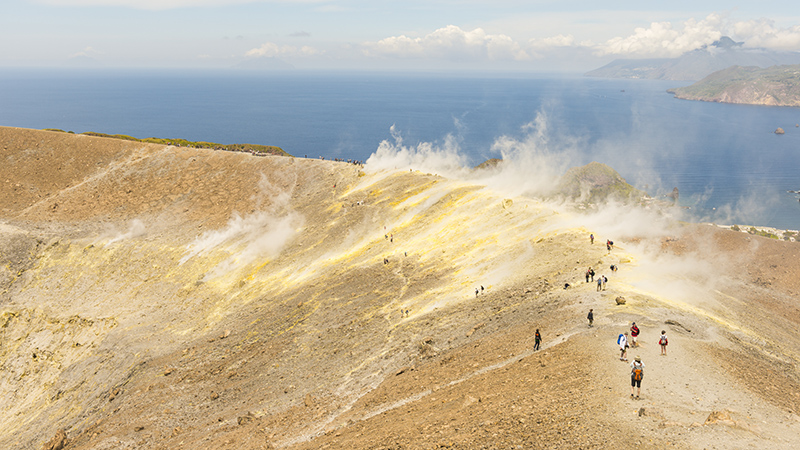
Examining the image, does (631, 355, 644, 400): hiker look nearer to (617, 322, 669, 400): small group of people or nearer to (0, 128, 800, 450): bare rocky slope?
(617, 322, 669, 400): small group of people

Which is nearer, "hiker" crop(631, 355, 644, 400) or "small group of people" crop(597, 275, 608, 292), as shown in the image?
"hiker" crop(631, 355, 644, 400)

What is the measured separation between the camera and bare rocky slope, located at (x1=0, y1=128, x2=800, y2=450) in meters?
20.1

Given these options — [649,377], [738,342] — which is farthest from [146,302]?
[738,342]

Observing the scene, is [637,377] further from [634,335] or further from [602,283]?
[602,283]

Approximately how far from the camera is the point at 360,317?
125 ft

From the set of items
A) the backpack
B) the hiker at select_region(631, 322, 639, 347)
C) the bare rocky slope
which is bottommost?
the bare rocky slope

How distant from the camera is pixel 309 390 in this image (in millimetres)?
30141

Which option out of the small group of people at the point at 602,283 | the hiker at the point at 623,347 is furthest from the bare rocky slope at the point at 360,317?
the small group of people at the point at 602,283

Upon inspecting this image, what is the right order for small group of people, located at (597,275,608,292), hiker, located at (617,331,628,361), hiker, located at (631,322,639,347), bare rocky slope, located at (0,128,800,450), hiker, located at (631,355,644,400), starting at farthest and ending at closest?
small group of people, located at (597,275,608,292)
hiker, located at (631,322,639,347)
hiker, located at (617,331,628,361)
bare rocky slope, located at (0,128,800,450)
hiker, located at (631,355,644,400)

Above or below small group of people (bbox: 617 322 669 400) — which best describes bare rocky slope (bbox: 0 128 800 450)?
below

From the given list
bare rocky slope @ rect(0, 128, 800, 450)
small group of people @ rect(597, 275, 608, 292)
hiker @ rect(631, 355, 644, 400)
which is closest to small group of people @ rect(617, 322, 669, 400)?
hiker @ rect(631, 355, 644, 400)

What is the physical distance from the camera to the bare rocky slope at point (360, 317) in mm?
20125

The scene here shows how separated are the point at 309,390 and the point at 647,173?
6437 inches

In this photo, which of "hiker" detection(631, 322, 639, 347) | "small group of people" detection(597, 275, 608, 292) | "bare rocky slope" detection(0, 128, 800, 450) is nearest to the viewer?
"bare rocky slope" detection(0, 128, 800, 450)
